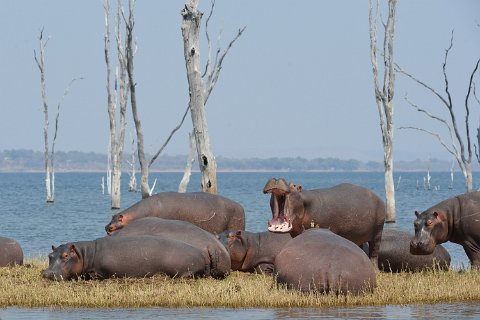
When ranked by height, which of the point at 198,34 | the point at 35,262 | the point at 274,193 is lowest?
the point at 35,262

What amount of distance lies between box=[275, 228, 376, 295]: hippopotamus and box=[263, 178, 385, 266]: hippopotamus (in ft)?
5.42

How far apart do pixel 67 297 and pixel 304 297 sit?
281 centimetres

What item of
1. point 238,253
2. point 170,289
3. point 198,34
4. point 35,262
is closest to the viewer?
point 170,289

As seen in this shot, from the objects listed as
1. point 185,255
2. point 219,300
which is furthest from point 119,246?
point 219,300

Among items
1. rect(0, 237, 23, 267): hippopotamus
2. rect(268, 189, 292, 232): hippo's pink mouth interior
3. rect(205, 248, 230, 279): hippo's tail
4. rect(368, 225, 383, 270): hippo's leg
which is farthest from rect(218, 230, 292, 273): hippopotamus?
rect(0, 237, 23, 267): hippopotamus

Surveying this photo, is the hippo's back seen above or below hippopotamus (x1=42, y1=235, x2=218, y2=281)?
above

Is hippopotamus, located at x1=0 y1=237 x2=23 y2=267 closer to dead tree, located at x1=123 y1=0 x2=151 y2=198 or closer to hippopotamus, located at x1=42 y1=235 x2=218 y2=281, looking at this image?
hippopotamus, located at x1=42 y1=235 x2=218 y2=281

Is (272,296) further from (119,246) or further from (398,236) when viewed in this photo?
(398,236)

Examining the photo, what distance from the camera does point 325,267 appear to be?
13.4m

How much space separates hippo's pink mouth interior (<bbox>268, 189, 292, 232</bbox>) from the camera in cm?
1602

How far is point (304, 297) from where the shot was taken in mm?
13188

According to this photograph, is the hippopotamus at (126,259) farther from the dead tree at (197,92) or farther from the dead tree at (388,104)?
the dead tree at (388,104)

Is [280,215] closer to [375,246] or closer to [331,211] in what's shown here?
[331,211]

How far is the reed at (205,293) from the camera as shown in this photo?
523 inches
